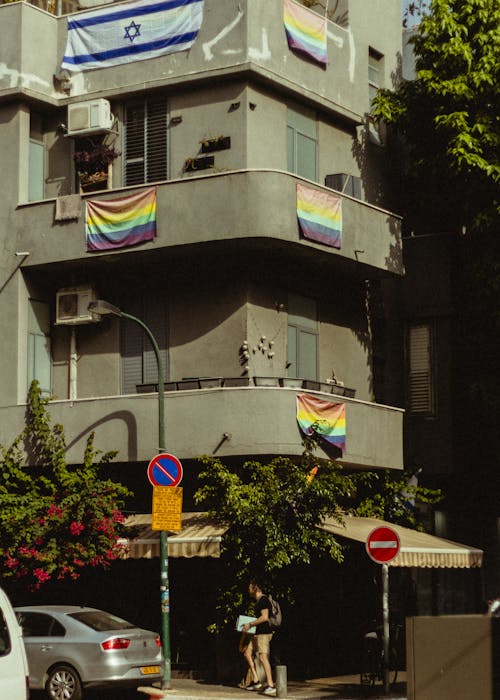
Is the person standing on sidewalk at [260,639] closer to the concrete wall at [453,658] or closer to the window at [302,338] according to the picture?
the window at [302,338]

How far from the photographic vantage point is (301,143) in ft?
101

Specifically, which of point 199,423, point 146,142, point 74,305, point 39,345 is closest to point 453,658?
point 199,423

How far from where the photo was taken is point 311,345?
30.8 metres

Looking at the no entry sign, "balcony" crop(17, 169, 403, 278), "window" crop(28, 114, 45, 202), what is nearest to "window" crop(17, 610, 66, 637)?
the no entry sign

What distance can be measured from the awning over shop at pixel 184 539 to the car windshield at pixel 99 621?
8.76 feet

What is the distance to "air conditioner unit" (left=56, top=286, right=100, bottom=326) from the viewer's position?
30.2 meters

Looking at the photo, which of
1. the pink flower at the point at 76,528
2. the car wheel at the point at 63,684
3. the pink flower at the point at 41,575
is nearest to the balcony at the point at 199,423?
the pink flower at the point at 76,528

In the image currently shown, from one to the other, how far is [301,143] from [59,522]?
31.3 ft

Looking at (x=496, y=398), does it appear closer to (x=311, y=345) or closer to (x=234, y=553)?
(x=311, y=345)

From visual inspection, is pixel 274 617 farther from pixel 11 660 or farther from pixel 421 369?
pixel 11 660

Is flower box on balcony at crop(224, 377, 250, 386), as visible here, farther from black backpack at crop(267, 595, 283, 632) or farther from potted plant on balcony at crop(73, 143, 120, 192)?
potted plant on balcony at crop(73, 143, 120, 192)

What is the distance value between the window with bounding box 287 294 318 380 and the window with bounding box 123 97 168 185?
3799mm

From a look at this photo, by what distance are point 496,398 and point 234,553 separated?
8.51 metres

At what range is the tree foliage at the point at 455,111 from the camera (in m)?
31.8
